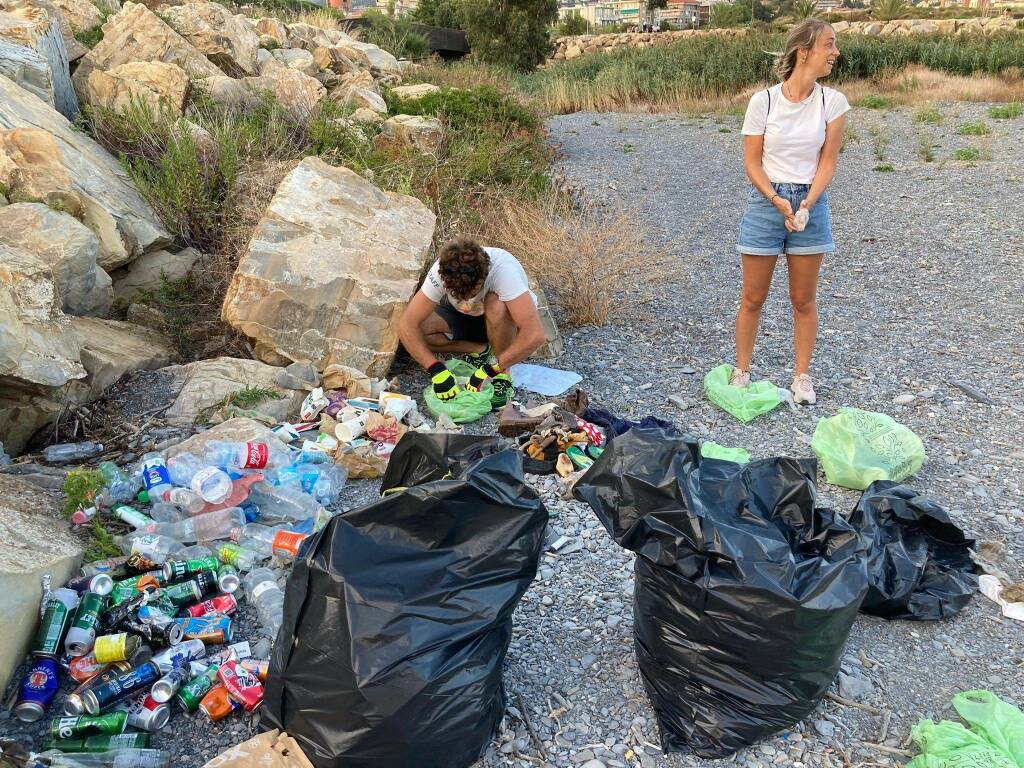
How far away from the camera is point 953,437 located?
377 centimetres

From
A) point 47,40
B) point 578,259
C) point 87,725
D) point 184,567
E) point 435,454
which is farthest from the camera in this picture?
point 47,40

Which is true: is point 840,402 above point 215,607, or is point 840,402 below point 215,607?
below

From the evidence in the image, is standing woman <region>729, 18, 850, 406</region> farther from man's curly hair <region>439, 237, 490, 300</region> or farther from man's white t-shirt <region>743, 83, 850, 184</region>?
man's curly hair <region>439, 237, 490, 300</region>

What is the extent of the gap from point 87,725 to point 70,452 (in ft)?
5.72

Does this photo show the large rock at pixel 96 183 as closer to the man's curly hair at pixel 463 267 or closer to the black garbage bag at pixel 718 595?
the man's curly hair at pixel 463 267

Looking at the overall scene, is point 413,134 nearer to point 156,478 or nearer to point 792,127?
point 792,127

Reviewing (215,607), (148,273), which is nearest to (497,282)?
(215,607)

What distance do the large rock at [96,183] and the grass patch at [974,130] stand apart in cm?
1069

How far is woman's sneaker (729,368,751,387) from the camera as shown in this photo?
4230mm

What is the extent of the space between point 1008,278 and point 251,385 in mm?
5425

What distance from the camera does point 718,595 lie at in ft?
6.49

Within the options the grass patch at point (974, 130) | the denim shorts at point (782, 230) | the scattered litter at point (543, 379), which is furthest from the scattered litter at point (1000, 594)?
the grass patch at point (974, 130)

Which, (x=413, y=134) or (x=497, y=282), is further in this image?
(x=413, y=134)

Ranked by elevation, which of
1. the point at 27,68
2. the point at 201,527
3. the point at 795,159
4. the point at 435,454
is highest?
the point at 27,68
